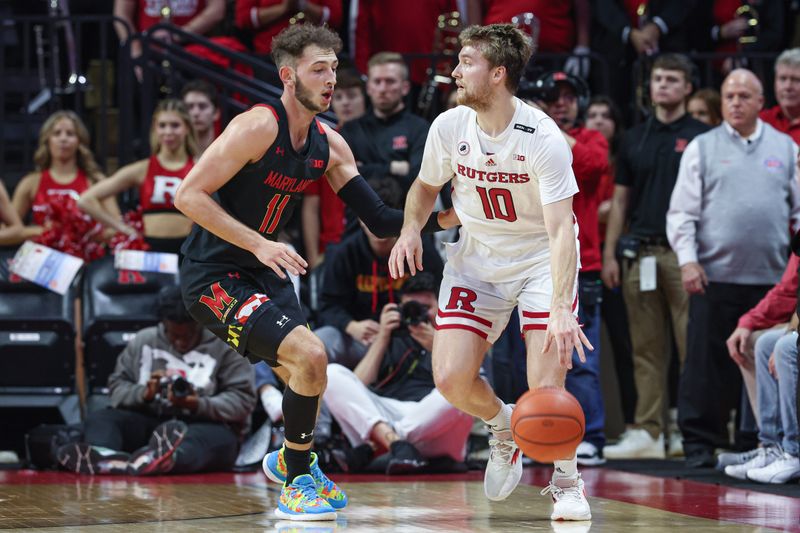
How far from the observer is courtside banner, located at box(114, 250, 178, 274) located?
8.34m

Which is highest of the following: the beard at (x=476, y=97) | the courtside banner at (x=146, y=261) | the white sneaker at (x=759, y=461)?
the beard at (x=476, y=97)

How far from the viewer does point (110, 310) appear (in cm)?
836

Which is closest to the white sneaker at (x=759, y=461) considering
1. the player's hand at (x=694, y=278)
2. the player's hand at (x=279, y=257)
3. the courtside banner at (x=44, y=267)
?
the player's hand at (x=694, y=278)

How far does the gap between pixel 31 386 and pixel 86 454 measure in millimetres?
1135

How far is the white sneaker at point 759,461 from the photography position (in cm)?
710

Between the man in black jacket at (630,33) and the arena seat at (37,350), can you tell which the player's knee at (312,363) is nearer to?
the arena seat at (37,350)

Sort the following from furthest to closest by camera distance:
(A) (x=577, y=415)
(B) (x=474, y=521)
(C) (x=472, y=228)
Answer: (C) (x=472, y=228)
(B) (x=474, y=521)
(A) (x=577, y=415)

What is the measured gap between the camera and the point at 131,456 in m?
7.32

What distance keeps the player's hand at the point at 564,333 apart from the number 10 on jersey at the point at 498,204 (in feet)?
2.01

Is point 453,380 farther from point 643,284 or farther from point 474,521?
point 643,284

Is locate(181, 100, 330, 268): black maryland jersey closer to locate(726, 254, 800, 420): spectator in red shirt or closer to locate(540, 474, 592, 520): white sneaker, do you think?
locate(540, 474, 592, 520): white sneaker

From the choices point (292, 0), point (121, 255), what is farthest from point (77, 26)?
point (121, 255)

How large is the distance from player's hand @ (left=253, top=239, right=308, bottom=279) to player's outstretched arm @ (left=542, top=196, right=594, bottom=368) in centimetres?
104

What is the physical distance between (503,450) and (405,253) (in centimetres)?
103
